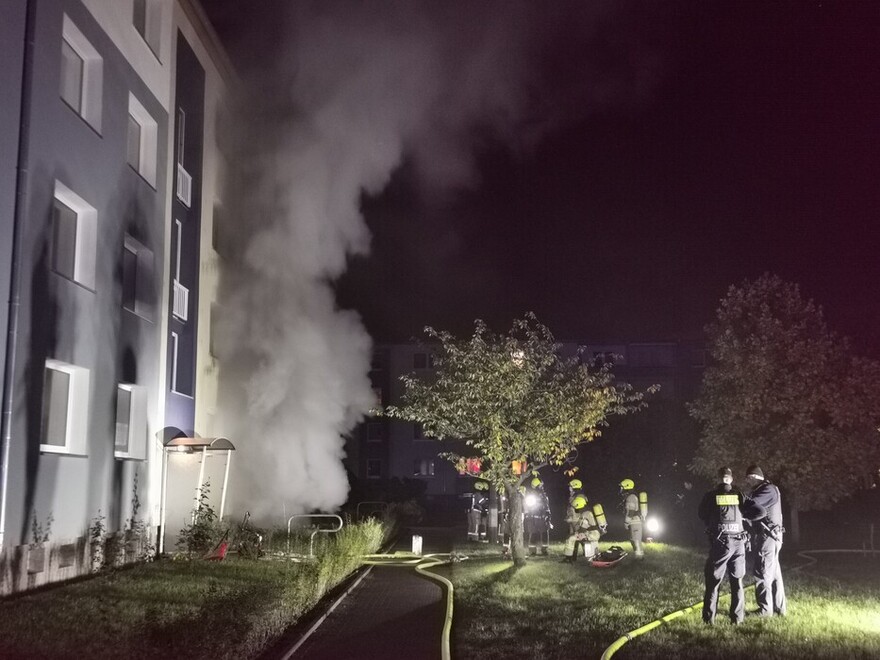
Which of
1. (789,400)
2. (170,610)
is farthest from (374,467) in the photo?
(170,610)

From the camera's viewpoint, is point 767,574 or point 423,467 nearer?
point 767,574

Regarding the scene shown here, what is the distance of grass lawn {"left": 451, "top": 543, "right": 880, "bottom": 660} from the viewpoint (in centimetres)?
878

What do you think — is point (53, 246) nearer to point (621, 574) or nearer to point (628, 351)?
point (621, 574)

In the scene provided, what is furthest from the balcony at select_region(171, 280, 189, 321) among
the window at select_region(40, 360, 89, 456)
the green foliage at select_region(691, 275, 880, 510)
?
the green foliage at select_region(691, 275, 880, 510)

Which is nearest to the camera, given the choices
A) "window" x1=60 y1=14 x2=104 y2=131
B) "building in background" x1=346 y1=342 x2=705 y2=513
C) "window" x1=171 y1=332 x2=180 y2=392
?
"window" x1=60 y1=14 x2=104 y2=131

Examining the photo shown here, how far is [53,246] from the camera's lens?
13.8m

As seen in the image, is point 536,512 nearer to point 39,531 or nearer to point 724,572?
point 724,572

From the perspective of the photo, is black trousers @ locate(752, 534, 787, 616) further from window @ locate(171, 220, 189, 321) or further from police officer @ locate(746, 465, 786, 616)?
window @ locate(171, 220, 189, 321)

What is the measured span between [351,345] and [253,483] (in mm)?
4890

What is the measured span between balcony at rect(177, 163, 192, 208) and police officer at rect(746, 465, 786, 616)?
46.4 feet

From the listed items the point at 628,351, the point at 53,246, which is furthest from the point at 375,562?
the point at 628,351

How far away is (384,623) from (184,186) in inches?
516

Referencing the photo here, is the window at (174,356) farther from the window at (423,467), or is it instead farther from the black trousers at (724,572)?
the window at (423,467)

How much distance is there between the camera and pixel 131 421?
16797 millimetres
